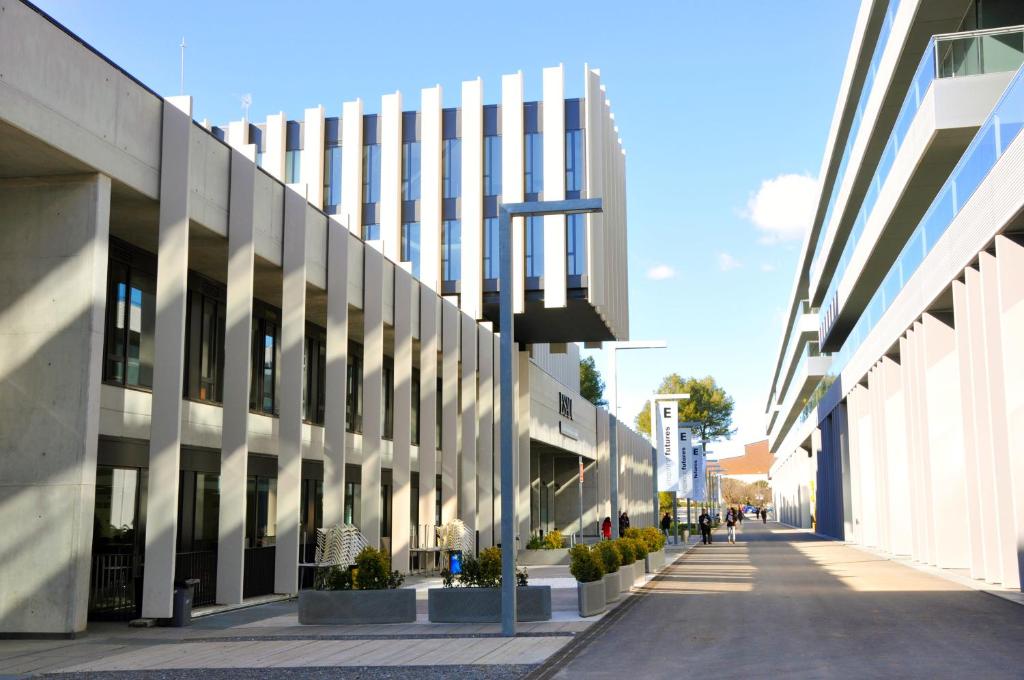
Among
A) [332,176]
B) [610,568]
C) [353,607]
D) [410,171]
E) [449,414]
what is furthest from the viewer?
[332,176]

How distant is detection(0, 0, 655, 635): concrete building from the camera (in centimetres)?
1515

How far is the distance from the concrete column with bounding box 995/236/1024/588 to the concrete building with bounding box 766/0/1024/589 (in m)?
0.04

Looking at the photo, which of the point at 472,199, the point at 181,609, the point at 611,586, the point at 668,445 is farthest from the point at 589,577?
the point at 668,445

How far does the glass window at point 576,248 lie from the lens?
3669 cm

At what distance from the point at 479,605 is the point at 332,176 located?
27578 millimetres

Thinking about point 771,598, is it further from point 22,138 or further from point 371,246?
point 22,138

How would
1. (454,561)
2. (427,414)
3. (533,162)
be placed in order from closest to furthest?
(454,561), (427,414), (533,162)

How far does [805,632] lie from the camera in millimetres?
15492

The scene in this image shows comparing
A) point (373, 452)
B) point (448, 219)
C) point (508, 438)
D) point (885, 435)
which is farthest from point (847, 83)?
point (508, 438)

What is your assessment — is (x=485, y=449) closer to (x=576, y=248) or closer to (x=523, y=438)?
(x=523, y=438)

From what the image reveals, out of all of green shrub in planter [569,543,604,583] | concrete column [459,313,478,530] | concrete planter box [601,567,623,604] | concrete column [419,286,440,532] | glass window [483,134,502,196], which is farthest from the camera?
glass window [483,134,502,196]

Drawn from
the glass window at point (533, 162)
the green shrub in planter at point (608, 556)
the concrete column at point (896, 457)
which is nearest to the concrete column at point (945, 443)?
the concrete column at point (896, 457)

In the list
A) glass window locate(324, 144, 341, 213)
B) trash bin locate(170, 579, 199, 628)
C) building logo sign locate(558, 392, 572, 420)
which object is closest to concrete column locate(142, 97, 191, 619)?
trash bin locate(170, 579, 199, 628)

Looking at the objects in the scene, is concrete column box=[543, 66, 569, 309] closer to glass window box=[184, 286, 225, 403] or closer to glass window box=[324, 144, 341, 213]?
glass window box=[324, 144, 341, 213]
